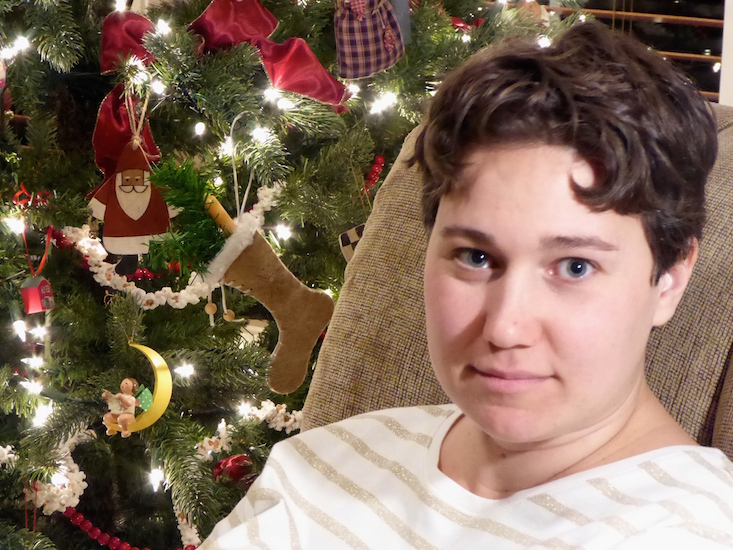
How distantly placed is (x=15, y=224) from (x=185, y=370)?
40 centimetres

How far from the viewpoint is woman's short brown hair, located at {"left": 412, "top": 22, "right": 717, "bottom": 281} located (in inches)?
25.5

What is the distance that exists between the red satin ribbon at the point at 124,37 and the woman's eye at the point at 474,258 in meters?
0.81

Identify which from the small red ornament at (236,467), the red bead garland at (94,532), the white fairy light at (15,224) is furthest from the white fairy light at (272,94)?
the red bead garland at (94,532)

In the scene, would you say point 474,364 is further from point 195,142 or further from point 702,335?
point 195,142

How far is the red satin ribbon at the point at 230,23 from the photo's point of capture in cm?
131

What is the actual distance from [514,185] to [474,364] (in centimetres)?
16

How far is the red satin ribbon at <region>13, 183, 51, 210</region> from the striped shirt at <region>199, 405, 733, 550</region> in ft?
2.46

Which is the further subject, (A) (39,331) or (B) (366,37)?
(A) (39,331)

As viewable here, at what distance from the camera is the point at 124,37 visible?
130 centimetres

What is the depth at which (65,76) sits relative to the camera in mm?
1469

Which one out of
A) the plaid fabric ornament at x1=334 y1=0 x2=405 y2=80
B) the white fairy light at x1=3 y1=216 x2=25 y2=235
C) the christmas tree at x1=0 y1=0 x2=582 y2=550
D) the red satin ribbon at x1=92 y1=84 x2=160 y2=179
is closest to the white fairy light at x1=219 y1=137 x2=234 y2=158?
the christmas tree at x1=0 y1=0 x2=582 y2=550

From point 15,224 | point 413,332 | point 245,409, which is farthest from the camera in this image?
point 245,409

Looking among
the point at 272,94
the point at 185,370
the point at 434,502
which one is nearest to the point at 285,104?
the point at 272,94

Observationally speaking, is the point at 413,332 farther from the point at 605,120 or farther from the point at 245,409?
the point at 245,409
